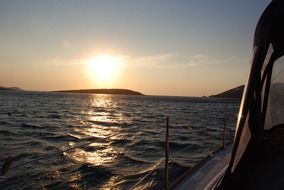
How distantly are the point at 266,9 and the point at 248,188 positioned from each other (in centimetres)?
173

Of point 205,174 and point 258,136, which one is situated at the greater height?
point 258,136

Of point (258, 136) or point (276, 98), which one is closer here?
point (258, 136)

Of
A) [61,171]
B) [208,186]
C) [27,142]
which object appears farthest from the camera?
[27,142]

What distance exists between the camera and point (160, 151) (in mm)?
12422

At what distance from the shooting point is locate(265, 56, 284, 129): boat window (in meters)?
3.18

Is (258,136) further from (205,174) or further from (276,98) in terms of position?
(205,174)

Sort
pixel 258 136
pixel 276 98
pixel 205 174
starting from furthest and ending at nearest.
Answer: pixel 205 174 < pixel 276 98 < pixel 258 136

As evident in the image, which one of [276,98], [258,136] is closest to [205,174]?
[276,98]

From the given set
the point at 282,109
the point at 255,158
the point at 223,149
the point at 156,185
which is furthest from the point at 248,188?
the point at 156,185

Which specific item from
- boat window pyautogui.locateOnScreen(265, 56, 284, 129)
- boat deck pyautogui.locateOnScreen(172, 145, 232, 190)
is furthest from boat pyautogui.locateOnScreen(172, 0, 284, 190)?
boat deck pyautogui.locateOnScreen(172, 145, 232, 190)

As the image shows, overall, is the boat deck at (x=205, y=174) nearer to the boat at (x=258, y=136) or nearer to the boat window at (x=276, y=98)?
the boat window at (x=276, y=98)

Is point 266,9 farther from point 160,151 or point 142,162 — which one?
point 160,151

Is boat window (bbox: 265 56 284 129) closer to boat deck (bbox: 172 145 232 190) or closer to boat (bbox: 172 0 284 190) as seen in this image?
boat (bbox: 172 0 284 190)

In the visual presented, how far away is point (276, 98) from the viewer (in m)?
3.30
